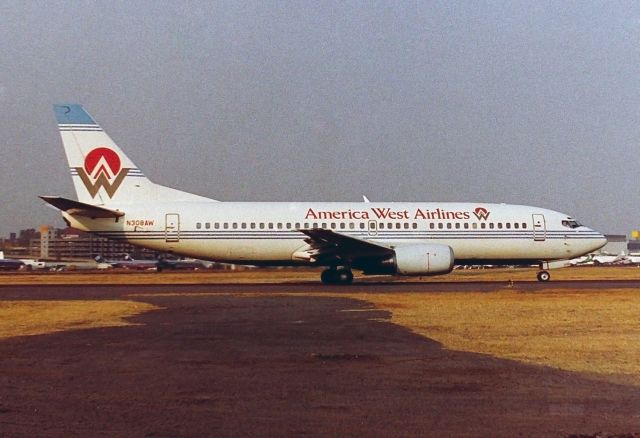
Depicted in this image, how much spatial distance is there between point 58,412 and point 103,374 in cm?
193

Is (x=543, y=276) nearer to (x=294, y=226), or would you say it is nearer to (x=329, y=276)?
(x=329, y=276)

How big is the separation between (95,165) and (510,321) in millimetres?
19379

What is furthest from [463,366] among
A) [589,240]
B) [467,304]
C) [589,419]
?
[589,240]

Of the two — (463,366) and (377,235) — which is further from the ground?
(377,235)

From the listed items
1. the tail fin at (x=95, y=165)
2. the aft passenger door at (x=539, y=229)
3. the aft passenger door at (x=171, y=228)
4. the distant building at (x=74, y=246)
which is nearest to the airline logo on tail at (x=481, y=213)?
the aft passenger door at (x=539, y=229)

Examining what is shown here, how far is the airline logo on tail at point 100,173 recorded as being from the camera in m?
27.0

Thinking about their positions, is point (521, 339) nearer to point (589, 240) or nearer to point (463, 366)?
point (463, 366)

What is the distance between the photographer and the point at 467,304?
16.8m

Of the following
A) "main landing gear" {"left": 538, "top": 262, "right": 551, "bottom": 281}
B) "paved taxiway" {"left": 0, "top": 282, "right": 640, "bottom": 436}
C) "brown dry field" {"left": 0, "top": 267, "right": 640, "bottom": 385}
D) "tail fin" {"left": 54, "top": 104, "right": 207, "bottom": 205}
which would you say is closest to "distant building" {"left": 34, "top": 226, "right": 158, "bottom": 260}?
"tail fin" {"left": 54, "top": 104, "right": 207, "bottom": 205}

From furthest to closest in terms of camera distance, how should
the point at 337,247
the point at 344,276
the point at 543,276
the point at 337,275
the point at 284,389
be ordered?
1. the point at 543,276
2. the point at 337,275
3. the point at 344,276
4. the point at 337,247
5. the point at 284,389

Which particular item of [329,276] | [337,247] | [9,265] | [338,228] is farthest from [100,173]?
[9,265]

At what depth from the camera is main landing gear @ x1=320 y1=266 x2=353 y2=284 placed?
26703 millimetres

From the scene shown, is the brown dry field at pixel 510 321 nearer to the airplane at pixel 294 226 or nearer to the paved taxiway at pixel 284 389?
the paved taxiway at pixel 284 389

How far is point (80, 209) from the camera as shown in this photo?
997 inches
